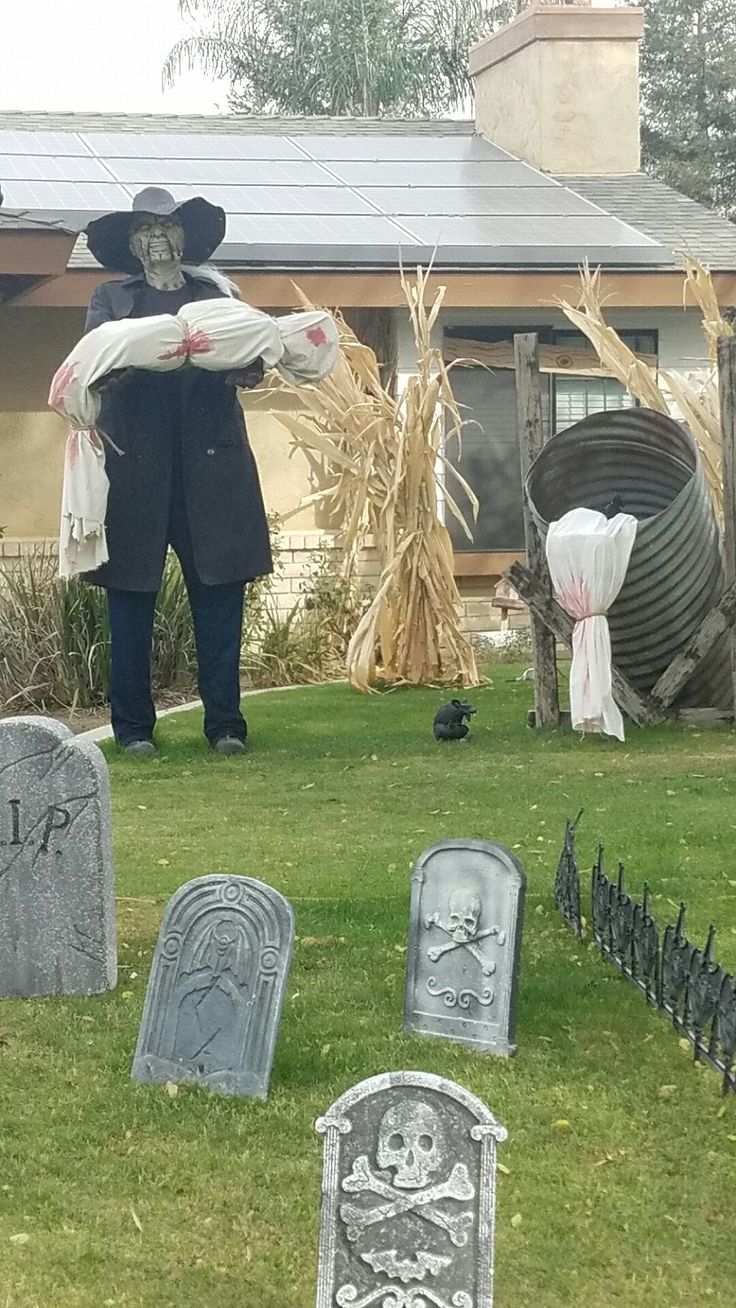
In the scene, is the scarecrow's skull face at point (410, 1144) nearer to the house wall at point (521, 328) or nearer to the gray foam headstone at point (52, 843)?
the gray foam headstone at point (52, 843)

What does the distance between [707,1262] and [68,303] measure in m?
11.6

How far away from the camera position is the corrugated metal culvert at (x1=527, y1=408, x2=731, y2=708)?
Answer: 9.47 m

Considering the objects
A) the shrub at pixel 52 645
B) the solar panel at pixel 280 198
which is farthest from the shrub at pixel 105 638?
the solar panel at pixel 280 198

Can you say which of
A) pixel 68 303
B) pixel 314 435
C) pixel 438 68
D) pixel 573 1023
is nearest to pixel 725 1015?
pixel 573 1023

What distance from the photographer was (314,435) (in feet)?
39.8

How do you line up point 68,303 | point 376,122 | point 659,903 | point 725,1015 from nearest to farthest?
point 725,1015, point 659,903, point 68,303, point 376,122

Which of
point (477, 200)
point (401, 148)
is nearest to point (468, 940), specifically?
point (477, 200)

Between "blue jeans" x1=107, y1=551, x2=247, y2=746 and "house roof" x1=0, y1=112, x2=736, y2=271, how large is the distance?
221 inches

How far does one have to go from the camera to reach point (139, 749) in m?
9.16

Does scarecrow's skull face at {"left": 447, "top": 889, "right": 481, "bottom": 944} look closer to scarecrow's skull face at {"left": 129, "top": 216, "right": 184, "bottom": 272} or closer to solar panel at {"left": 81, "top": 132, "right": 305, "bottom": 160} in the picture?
scarecrow's skull face at {"left": 129, "top": 216, "right": 184, "bottom": 272}

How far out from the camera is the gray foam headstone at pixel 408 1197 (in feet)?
9.71

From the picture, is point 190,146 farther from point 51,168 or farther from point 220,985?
point 220,985

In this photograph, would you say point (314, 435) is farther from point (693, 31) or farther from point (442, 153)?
point (693, 31)

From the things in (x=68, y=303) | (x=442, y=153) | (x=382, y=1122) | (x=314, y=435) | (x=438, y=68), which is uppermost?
(x=438, y=68)
